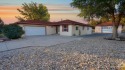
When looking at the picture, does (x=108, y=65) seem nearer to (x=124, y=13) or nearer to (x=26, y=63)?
(x=26, y=63)

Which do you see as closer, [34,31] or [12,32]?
[12,32]

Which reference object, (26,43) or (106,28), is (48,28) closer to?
(26,43)

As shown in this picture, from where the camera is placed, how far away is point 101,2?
26.2 metres

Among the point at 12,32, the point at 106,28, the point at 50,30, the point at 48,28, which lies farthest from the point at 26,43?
the point at 106,28

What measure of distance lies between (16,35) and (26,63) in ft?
56.5

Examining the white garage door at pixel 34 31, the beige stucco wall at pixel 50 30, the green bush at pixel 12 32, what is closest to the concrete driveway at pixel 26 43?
the green bush at pixel 12 32

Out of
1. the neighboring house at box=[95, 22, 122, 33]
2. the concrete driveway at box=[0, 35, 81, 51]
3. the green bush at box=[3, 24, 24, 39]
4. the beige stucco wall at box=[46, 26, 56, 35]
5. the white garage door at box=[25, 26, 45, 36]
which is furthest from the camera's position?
the neighboring house at box=[95, 22, 122, 33]

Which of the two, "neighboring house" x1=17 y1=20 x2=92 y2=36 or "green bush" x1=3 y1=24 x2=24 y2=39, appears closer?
"green bush" x1=3 y1=24 x2=24 y2=39

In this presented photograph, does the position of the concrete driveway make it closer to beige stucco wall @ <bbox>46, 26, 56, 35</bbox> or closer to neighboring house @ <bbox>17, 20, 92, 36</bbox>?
neighboring house @ <bbox>17, 20, 92, 36</bbox>

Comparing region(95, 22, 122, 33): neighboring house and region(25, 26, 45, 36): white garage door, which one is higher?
region(25, 26, 45, 36): white garage door

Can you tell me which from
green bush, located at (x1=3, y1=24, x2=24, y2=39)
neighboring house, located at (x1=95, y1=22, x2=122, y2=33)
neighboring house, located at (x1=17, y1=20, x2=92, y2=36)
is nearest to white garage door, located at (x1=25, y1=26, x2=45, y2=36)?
neighboring house, located at (x1=17, y1=20, x2=92, y2=36)

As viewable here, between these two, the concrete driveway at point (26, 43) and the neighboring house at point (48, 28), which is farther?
the neighboring house at point (48, 28)

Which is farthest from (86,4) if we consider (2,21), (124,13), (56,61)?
(2,21)

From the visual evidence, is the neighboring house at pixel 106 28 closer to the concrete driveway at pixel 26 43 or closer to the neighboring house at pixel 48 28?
the neighboring house at pixel 48 28
